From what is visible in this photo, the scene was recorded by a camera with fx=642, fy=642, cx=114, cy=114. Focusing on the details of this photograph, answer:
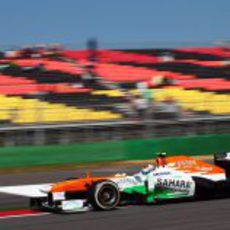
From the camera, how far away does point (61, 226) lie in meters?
7.59

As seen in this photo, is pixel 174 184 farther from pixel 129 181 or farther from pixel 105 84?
pixel 105 84

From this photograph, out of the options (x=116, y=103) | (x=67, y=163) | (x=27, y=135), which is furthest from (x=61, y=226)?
(x=116, y=103)

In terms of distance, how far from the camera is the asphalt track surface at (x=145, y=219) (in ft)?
24.5

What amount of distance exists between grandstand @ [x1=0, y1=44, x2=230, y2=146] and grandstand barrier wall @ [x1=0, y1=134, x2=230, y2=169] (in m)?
1.58

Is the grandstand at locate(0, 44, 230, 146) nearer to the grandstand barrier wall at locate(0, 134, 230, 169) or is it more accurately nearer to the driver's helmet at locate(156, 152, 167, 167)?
the grandstand barrier wall at locate(0, 134, 230, 169)

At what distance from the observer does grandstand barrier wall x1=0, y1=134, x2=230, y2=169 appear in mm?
17328

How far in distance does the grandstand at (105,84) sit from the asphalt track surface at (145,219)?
10.4 metres

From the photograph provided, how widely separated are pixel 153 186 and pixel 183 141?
10175mm

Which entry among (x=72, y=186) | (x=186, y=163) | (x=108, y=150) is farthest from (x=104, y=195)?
(x=108, y=150)

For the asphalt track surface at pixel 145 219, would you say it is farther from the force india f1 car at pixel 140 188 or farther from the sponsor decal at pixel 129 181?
the sponsor decal at pixel 129 181

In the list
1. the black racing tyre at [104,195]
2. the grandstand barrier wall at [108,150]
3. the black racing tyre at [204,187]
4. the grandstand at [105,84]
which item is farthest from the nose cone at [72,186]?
the grandstand at [105,84]

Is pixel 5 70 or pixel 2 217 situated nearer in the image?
pixel 2 217

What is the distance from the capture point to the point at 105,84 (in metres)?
27.2

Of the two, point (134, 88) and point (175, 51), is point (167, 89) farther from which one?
point (175, 51)
